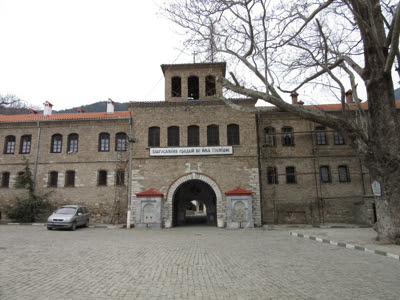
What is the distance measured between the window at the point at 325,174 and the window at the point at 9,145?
23810 millimetres

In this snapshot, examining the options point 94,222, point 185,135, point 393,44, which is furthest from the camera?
point 94,222

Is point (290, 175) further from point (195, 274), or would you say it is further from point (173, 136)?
point (195, 274)

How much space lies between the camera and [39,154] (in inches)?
878

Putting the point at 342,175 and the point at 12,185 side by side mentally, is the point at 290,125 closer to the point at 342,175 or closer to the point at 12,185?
the point at 342,175

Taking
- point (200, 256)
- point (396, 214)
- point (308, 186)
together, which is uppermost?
point (308, 186)

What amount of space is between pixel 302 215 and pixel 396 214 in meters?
10.8

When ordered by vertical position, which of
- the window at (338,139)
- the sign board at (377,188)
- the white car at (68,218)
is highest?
the window at (338,139)

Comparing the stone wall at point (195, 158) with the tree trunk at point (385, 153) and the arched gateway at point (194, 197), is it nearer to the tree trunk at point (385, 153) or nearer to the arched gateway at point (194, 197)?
the arched gateway at point (194, 197)

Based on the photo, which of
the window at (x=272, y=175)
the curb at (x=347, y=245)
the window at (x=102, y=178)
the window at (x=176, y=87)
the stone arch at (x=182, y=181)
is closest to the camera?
the curb at (x=347, y=245)

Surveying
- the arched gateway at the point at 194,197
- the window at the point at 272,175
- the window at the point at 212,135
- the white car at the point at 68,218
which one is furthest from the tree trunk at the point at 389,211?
the white car at the point at 68,218

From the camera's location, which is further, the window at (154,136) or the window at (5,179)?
the window at (5,179)

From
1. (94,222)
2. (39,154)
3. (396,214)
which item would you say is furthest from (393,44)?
(39,154)

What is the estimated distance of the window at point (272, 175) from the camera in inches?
821

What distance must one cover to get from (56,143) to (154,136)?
334 inches
